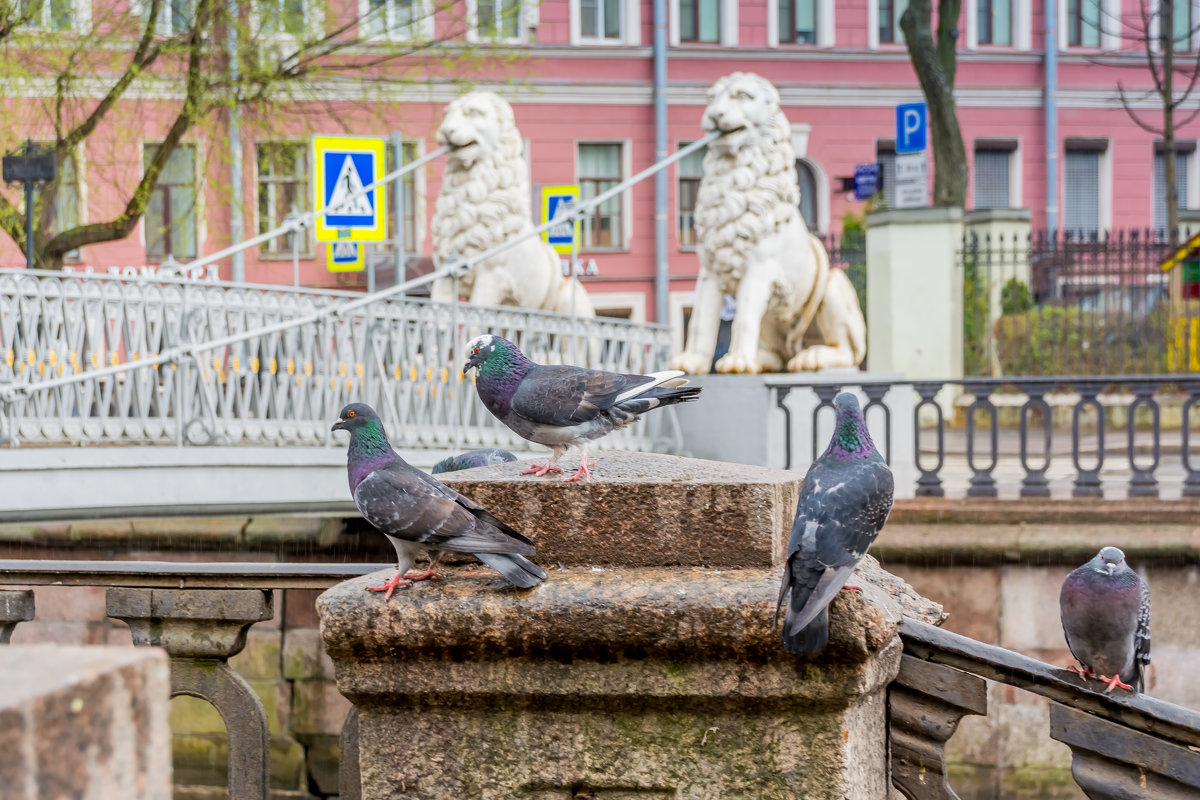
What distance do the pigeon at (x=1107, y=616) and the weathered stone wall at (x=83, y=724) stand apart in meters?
2.10

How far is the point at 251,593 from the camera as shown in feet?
8.66

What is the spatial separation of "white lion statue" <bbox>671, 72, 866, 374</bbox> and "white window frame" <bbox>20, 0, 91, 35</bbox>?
5.67 meters

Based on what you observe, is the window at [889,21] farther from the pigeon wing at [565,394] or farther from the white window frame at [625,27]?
the pigeon wing at [565,394]

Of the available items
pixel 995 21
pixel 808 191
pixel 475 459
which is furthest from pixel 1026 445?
pixel 995 21

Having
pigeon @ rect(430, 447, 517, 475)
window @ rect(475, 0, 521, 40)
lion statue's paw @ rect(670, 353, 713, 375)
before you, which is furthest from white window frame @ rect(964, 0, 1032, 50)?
pigeon @ rect(430, 447, 517, 475)

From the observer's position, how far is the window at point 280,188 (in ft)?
47.6

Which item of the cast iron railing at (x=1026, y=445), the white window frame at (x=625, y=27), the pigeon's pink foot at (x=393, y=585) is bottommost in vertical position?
the cast iron railing at (x=1026, y=445)

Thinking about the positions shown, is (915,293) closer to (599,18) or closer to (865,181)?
(865,181)

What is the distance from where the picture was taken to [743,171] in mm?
10422

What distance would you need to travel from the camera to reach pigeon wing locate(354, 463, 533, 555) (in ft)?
7.23

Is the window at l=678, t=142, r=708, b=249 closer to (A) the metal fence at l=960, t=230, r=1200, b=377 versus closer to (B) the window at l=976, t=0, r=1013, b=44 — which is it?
(B) the window at l=976, t=0, r=1013, b=44

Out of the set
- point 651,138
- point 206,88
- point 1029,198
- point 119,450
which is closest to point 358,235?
point 206,88

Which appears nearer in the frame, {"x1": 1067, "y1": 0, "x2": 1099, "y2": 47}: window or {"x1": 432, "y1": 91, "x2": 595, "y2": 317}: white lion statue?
{"x1": 432, "y1": 91, "x2": 595, "y2": 317}: white lion statue

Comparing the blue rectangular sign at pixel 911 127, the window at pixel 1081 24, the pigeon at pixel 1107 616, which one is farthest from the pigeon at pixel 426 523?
the window at pixel 1081 24
